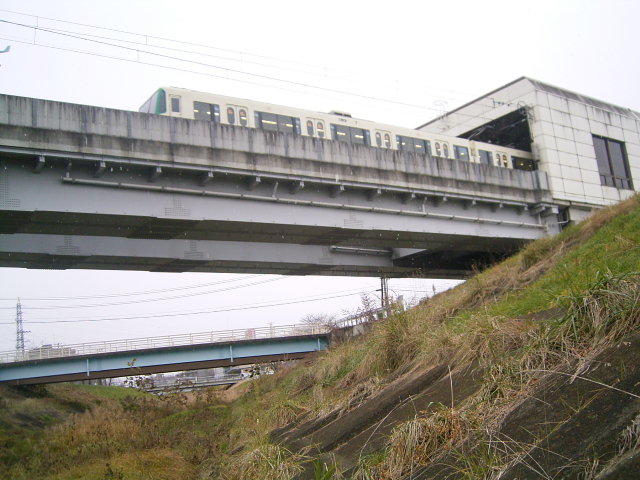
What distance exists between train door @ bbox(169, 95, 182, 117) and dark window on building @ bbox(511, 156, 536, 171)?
18290 mm

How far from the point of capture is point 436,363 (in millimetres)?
6762

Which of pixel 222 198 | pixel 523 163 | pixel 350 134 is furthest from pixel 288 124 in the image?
pixel 523 163

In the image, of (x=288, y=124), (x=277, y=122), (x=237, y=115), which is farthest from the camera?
(x=288, y=124)

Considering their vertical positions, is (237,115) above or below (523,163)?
above

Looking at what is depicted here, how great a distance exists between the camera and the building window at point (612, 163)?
31.0 meters

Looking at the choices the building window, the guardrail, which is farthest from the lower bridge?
the building window

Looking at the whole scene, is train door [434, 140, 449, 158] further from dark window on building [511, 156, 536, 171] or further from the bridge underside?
the bridge underside

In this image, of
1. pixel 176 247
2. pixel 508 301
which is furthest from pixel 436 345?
pixel 176 247

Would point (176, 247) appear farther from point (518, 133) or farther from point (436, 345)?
point (518, 133)

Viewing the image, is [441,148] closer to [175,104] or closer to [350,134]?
[350,134]

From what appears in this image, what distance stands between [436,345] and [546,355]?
240 cm

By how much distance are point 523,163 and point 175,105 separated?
61.8 ft

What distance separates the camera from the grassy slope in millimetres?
4688

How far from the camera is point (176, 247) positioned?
21281 millimetres
